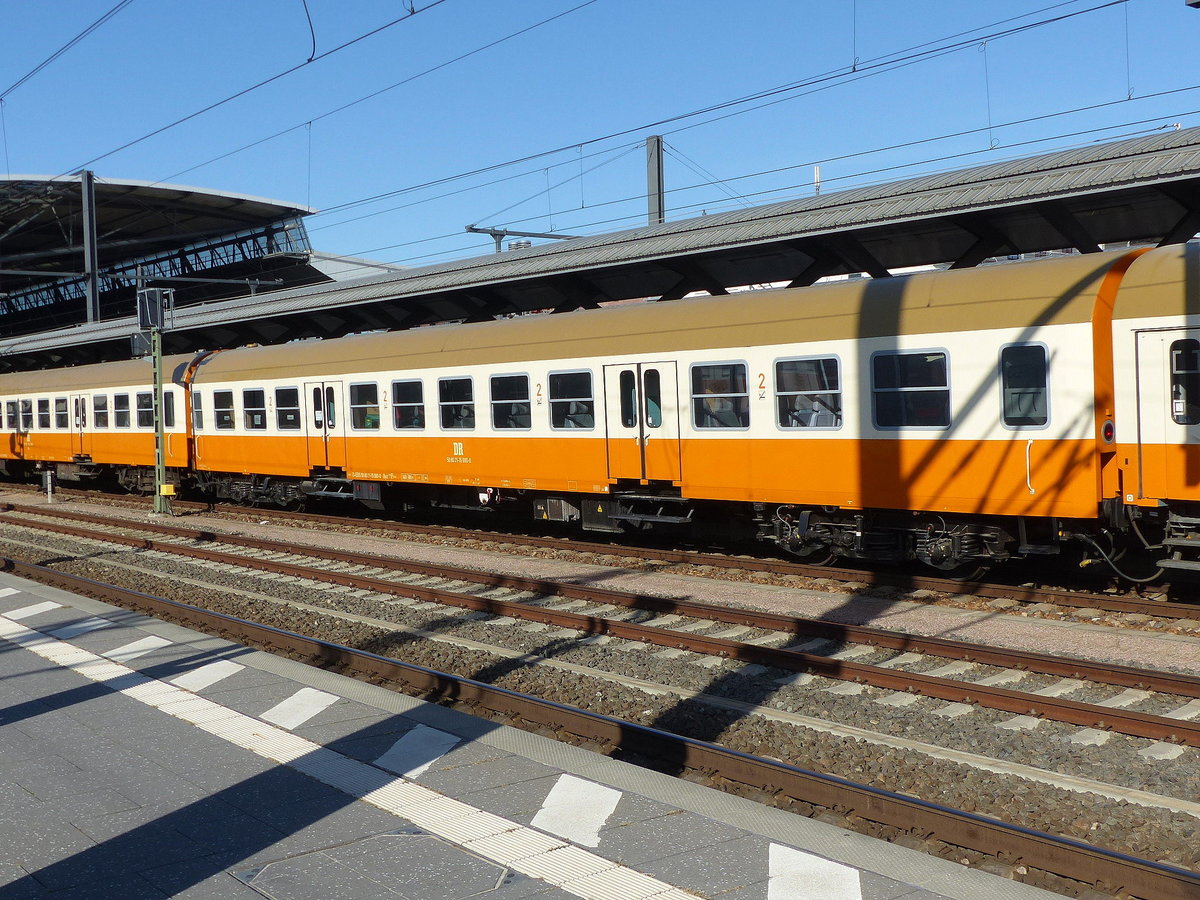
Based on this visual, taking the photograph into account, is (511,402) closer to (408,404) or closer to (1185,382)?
(408,404)

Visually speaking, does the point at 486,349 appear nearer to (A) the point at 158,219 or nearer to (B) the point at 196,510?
(B) the point at 196,510

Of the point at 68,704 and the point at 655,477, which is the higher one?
the point at 655,477

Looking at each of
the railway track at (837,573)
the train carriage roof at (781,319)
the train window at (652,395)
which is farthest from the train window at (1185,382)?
the train window at (652,395)

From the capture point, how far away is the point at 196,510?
979 inches

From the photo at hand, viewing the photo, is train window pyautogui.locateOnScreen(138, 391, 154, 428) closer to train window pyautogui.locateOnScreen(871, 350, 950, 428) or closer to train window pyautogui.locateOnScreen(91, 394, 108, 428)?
train window pyautogui.locateOnScreen(91, 394, 108, 428)

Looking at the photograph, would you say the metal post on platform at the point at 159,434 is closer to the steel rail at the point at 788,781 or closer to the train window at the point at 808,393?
the steel rail at the point at 788,781

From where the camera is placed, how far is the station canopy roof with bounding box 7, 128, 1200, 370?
12.0m

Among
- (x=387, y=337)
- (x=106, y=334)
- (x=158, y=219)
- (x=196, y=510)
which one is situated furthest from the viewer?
(x=158, y=219)

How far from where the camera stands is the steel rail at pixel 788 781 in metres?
4.70

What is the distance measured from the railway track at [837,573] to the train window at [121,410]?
9.43 meters

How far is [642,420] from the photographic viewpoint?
14.5m

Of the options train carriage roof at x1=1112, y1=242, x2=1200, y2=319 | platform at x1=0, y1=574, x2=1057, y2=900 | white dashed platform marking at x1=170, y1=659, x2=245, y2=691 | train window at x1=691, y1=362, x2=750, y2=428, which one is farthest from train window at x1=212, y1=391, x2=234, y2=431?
train carriage roof at x1=1112, y1=242, x2=1200, y2=319

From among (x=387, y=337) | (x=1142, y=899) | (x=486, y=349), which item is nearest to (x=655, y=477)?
(x=486, y=349)

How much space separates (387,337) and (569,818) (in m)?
14.4
